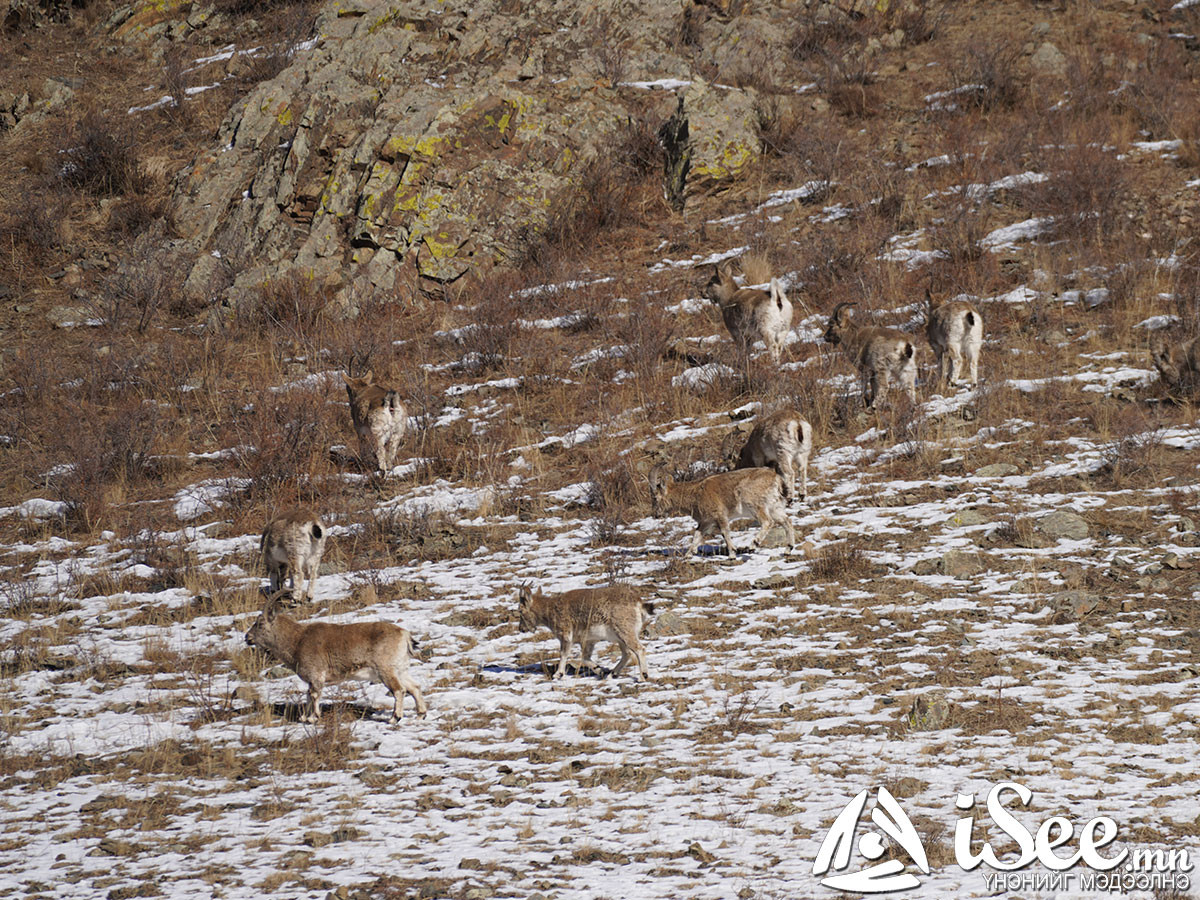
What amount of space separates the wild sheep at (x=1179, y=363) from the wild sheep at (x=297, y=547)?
10.2 meters

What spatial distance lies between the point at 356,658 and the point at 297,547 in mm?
2941

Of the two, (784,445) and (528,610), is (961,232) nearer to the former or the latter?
(784,445)

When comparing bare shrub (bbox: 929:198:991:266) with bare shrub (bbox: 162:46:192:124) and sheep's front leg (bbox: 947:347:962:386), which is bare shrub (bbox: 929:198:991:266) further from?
bare shrub (bbox: 162:46:192:124)

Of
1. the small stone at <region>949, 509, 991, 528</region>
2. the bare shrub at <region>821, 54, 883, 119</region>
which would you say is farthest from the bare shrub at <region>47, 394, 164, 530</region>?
the bare shrub at <region>821, 54, 883, 119</region>

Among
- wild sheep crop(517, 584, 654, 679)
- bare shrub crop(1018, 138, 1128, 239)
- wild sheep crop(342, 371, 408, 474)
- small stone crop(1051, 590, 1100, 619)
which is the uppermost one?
bare shrub crop(1018, 138, 1128, 239)

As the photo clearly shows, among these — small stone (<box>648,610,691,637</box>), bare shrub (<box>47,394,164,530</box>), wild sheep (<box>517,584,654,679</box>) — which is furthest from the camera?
bare shrub (<box>47,394,164,530</box>)

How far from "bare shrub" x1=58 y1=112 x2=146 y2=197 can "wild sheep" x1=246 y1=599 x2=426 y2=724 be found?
62.0 ft

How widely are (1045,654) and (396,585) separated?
5.93 m

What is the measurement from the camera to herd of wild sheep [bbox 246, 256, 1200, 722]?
7.96 metres

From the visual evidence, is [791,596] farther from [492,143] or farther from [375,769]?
[492,143]

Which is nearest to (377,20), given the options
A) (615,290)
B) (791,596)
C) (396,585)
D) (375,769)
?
(615,290)

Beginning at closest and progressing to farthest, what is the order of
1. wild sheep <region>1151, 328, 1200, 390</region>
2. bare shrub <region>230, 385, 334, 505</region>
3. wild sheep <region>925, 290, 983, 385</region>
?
wild sheep <region>1151, 328, 1200, 390</region> < bare shrub <region>230, 385, 334, 505</region> < wild sheep <region>925, 290, 983, 385</region>

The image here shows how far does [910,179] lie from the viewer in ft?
68.9

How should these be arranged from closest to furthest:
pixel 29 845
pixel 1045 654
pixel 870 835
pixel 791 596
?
pixel 870 835 < pixel 29 845 < pixel 1045 654 < pixel 791 596
